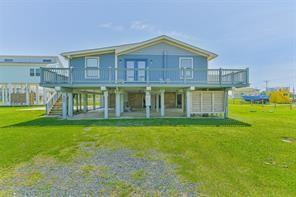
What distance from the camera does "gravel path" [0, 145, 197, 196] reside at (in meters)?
3.93

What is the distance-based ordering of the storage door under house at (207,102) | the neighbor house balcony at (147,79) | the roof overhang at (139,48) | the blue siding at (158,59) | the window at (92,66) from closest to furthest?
the neighbor house balcony at (147,79)
the storage door under house at (207,102)
the roof overhang at (139,48)
the window at (92,66)
the blue siding at (158,59)

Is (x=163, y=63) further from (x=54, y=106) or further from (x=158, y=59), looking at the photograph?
(x=54, y=106)

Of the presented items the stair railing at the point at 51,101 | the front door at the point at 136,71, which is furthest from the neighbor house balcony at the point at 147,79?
the stair railing at the point at 51,101

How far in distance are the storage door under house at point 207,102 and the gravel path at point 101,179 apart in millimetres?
9947

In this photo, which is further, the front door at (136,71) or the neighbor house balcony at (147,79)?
the front door at (136,71)

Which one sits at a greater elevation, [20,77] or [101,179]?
[20,77]

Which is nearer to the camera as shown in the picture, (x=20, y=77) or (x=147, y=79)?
(x=147, y=79)

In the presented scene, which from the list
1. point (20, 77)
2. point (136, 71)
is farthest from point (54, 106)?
point (20, 77)

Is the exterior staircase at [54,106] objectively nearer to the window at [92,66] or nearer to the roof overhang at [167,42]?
the window at [92,66]

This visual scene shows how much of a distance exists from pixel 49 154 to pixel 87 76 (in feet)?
36.7

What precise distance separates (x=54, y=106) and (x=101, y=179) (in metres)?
15.0

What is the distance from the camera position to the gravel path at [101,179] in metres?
3.93

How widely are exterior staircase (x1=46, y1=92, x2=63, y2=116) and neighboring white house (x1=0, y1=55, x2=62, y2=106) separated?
17306 millimetres

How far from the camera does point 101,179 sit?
446 centimetres
